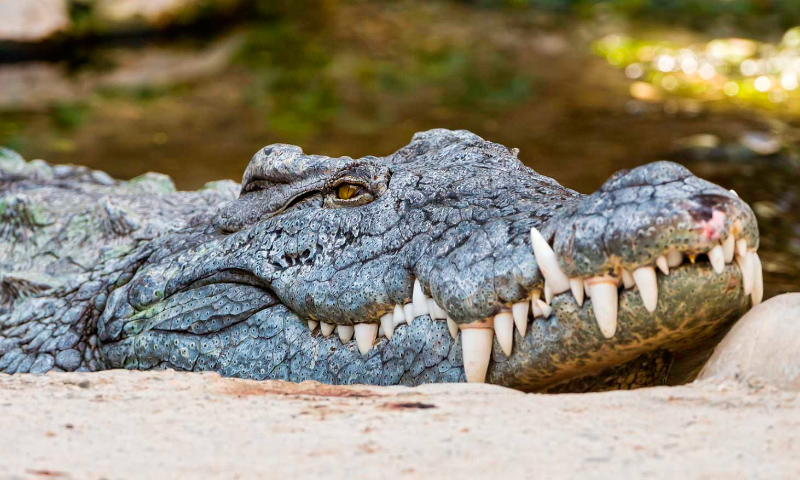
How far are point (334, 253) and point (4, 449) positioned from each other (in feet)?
4.26

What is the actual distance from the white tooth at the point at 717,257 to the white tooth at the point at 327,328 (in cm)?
122

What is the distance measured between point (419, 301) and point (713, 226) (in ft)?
2.88

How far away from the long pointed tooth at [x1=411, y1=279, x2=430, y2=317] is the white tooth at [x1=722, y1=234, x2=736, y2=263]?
86 centimetres

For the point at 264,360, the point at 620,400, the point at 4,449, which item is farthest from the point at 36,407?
the point at 620,400

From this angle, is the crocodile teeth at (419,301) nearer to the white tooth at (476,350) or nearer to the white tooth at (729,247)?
the white tooth at (476,350)

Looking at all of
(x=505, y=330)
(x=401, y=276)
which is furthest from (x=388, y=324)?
(x=505, y=330)

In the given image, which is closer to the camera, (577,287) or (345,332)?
(577,287)

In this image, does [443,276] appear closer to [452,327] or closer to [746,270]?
[452,327]

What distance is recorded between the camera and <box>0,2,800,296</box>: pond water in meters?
7.63

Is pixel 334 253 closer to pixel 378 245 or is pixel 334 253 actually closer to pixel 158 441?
pixel 378 245

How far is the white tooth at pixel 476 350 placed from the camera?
2.68 meters

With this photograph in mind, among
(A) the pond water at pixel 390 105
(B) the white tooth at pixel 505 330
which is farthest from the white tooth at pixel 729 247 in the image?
(A) the pond water at pixel 390 105

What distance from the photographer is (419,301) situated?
280cm

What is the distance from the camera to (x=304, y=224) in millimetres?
3246
